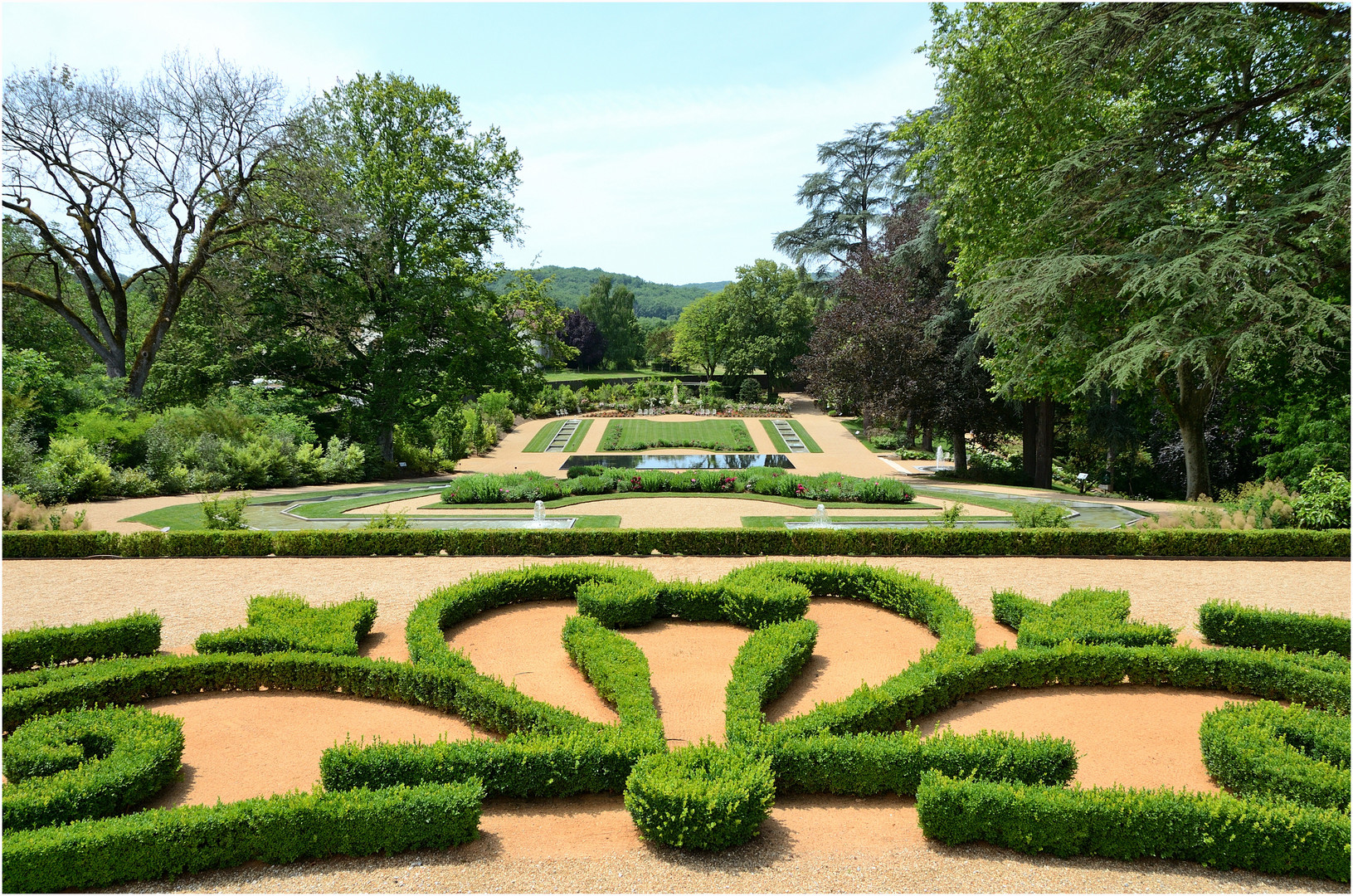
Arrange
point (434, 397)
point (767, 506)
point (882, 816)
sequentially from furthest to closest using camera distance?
point (434, 397), point (767, 506), point (882, 816)

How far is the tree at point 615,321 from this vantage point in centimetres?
7788

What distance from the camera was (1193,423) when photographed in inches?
719

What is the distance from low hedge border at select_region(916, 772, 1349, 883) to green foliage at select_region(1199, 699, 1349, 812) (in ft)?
0.86

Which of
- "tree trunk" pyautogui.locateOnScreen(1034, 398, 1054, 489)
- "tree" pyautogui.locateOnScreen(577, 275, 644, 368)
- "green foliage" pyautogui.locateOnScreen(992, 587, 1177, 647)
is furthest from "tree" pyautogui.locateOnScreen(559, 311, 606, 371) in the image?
"green foliage" pyautogui.locateOnScreen(992, 587, 1177, 647)

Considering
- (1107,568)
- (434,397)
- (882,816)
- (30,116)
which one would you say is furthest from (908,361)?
(30,116)

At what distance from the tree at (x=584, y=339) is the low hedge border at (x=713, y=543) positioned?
Answer: 62390 mm

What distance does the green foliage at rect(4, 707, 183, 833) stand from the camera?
4.70 meters

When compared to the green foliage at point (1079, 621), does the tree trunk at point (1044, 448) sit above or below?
above

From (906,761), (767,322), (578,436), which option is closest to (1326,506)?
(906,761)

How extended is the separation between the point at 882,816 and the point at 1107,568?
29.0 feet

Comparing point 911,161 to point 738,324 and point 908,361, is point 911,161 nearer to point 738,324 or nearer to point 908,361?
point 908,361

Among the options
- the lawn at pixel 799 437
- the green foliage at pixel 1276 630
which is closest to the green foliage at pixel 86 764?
the green foliage at pixel 1276 630

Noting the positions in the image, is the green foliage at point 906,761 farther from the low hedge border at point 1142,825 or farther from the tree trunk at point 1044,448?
the tree trunk at point 1044,448

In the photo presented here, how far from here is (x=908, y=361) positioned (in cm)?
2428
